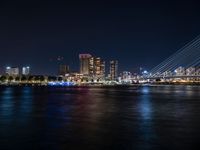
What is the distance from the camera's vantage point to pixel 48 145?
42.9 feet

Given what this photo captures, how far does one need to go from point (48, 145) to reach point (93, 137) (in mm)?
2225

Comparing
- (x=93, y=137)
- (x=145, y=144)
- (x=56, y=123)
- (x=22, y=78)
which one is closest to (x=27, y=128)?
(x=56, y=123)

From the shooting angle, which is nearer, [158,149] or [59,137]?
[158,149]

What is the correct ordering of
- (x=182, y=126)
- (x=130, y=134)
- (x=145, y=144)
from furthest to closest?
(x=182, y=126)
(x=130, y=134)
(x=145, y=144)

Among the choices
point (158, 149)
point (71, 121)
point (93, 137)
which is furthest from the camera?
point (71, 121)

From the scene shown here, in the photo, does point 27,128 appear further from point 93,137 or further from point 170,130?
point 170,130

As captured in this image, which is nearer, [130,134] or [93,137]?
[93,137]

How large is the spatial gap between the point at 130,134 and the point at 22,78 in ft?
563

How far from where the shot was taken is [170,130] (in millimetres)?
16953

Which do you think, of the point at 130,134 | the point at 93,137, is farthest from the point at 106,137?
the point at 130,134

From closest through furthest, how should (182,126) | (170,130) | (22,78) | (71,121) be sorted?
(170,130) → (182,126) → (71,121) → (22,78)

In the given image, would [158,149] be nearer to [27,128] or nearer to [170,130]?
[170,130]

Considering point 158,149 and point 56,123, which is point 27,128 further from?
point 158,149

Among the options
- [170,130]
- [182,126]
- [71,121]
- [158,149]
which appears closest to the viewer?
[158,149]
